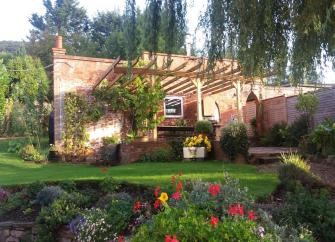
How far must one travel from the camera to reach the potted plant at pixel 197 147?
40.5 feet

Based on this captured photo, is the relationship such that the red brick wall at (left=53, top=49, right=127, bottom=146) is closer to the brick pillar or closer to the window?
the brick pillar

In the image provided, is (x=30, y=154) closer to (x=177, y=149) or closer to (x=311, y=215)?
(x=177, y=149)

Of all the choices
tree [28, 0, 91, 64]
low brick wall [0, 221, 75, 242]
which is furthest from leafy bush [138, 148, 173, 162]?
tree [28, 0, 91, 64]

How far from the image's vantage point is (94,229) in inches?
196

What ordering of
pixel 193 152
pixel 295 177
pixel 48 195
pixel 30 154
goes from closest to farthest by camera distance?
pixel 48 195 → pixel 295 177 → pixel 193 152 → pixel 30 154

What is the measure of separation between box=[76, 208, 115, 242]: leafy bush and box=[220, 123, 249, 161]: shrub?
6650 millimetres

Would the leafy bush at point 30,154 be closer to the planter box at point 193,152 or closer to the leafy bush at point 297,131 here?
the planter box at point 193,152

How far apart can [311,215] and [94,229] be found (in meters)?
2.57

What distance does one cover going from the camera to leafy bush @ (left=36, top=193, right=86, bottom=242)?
5.70m

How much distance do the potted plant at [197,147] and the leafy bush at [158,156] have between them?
1.78ft

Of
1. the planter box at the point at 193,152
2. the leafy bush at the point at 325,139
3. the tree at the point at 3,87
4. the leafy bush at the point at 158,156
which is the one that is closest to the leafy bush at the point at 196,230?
the leafy bush at the point at 325,139

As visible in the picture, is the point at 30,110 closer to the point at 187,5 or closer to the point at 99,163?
the point at 99,163

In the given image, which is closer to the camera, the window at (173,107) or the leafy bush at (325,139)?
the leafy bush at (325,139)

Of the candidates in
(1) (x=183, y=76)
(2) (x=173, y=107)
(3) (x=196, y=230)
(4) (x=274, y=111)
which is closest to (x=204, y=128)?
(1) (x=183, y=76)
